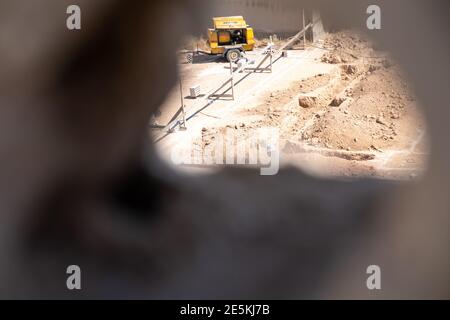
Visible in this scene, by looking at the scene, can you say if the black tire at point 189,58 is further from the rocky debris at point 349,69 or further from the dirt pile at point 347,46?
the rocky debris at point 349,69

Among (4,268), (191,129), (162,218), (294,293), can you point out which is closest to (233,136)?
(191,129)

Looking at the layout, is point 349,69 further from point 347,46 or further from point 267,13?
point 267,13

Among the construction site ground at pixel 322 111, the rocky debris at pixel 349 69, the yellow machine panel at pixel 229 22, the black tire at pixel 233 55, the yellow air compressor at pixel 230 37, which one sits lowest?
the construction site ground at pixel 322 111

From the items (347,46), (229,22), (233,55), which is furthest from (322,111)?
(229,22)

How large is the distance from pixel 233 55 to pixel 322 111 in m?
0.68

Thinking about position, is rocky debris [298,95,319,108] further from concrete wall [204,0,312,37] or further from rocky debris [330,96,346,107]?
concrete wall [204,0,312,37]

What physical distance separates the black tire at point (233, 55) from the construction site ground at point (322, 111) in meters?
0.06

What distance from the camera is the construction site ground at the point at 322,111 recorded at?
2.64 m

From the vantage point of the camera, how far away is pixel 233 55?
2.91 m

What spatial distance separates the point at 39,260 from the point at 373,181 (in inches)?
82.0

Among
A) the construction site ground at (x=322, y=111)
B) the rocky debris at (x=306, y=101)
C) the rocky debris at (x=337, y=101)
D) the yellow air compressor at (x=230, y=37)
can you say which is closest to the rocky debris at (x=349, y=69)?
the construction site ground at (x=322, y=111)

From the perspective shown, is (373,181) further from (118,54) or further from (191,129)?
(118,54)

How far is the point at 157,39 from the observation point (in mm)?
2742
